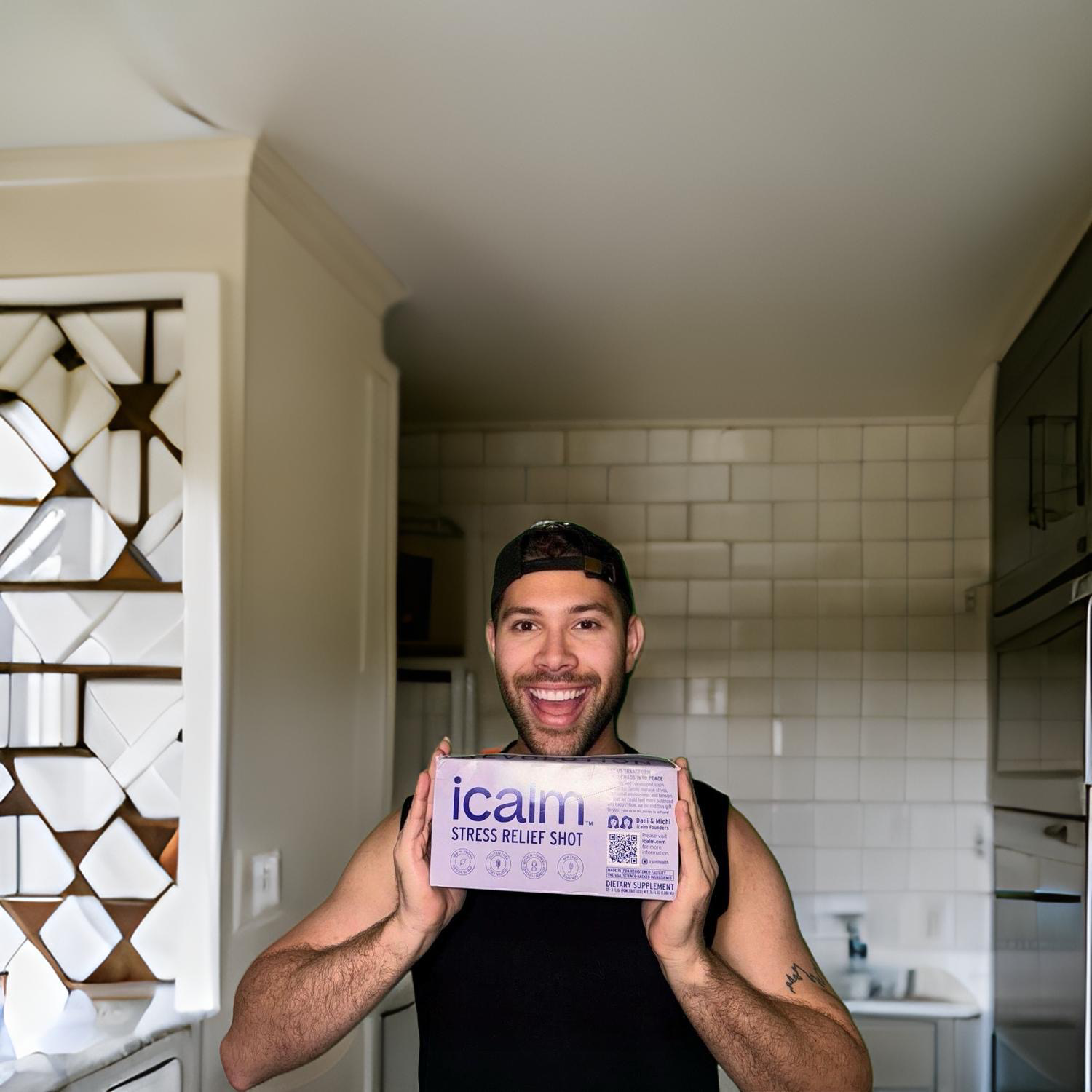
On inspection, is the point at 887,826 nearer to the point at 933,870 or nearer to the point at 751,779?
the point at 933,870

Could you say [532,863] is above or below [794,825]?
above

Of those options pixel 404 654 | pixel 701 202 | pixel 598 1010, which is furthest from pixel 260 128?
pixel 404 654

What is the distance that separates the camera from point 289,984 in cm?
137

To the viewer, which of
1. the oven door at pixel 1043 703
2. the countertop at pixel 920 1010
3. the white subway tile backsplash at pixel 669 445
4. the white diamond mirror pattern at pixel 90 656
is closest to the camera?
the white diamond mirror pattern at pixel 90 656

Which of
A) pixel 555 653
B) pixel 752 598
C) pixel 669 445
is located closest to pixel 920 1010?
pixel 752 598

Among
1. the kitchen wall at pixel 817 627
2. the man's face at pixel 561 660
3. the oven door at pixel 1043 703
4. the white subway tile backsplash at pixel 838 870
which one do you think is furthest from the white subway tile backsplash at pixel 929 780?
the man's face at pixel 561 660

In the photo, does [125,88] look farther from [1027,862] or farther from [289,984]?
[1027,862]

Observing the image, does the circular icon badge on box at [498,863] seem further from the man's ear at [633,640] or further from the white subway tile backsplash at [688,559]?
the white subway tile backsplash at [688,559]

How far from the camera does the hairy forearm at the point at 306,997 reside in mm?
1292

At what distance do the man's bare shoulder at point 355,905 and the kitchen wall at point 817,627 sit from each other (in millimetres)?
2060

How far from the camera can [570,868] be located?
1.19 metres

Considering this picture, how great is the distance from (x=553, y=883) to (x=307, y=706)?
98cm

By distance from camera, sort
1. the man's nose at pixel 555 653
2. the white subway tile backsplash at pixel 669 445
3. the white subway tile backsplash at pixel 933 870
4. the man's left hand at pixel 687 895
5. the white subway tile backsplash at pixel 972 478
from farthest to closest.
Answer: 1. the white subway tile backsplash at pixel 669 445
2. the white subway tile backsplash at pixel 972 478
3. the white subway tile backsplash at pixel 933 870
4. the man's nose at pixel 555 653
5. the man's left hand at pixel 687 895

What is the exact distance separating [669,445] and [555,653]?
2.26m
